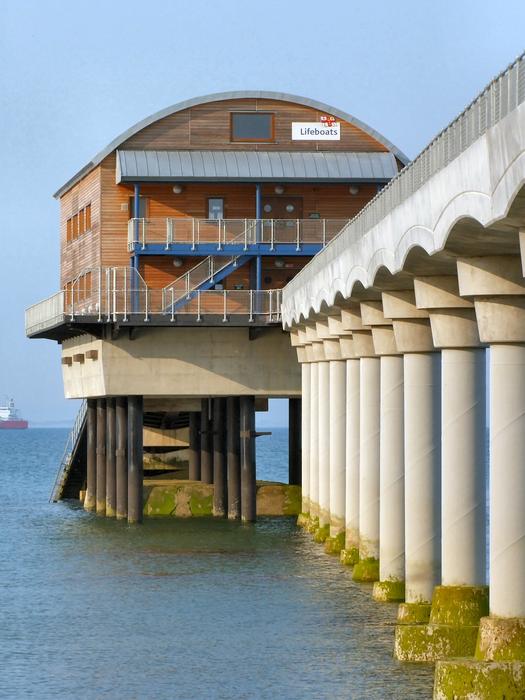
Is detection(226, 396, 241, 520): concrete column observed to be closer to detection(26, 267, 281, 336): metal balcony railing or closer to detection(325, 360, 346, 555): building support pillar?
detection(26, 267, 281, 336): metal balcony railing

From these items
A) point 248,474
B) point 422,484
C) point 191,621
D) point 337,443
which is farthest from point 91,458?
point 422,484

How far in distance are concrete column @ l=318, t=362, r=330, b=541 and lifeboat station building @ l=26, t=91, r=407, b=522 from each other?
5.43 m

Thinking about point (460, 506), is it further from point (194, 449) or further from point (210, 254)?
point (194, 449)

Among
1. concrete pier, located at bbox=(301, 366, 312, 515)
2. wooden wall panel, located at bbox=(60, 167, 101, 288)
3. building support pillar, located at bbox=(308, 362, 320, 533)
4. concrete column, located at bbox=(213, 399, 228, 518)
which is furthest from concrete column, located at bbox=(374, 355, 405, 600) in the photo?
wooden wall panel, located at bbox=(60, 167, 101, 288)

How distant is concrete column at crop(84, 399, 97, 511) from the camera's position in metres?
62.5

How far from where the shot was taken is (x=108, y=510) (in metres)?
57.9

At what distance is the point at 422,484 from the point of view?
29.5 metres

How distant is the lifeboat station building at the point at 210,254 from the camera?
177 ft

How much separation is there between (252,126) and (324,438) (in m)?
13.2

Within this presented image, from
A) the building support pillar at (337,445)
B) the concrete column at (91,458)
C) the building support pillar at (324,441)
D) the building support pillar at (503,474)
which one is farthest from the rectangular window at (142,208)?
the building support pillar at (503,474)

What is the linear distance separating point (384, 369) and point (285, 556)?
432 inches

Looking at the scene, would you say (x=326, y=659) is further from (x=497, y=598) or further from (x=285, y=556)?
(x=285, y=556)

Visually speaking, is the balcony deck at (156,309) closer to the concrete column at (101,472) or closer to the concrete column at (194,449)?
the concrete column at (101,472)

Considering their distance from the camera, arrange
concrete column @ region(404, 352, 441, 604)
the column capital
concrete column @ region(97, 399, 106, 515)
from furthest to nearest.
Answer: concrete column @ region(97, 399, 106, 515) < concrete column @ region(404, 352, 441, 604) < the column capital
